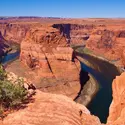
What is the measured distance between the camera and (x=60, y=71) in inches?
2299

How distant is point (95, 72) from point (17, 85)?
196 ft

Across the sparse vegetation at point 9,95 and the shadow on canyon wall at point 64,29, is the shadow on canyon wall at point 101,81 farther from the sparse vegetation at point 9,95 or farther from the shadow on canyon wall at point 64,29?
the sparse vegetation at point 9,95

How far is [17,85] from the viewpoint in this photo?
46.8ft

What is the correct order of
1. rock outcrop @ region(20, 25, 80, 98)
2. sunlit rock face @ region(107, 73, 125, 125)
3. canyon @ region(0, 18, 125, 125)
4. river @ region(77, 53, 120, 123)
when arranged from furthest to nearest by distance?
rock outcrop @ region(20, 25, 80, 98), river @ region(77, 53, 120, 123), sunlit rock face @ region(107, 73, 125, 125), canyon @ region(0, 18, 125, 125)

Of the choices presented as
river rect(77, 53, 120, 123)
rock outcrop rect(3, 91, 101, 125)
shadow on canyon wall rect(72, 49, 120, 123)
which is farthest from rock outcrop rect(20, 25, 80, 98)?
rock outcrop rect(3, 91, 101, 125)

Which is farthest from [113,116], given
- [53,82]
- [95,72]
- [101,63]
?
[101,63]

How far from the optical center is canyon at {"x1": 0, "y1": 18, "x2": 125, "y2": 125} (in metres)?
12.6

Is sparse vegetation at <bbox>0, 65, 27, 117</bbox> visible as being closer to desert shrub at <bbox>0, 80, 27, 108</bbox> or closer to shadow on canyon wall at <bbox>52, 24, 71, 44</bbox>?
desert shrub at <bbox>0, 80, 27, 108</bbox>

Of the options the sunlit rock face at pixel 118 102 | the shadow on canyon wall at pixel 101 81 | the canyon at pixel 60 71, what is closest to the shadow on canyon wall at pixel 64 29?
the canyon at pixel 60 71

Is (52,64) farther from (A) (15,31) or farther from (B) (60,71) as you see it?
(A) (15,31)

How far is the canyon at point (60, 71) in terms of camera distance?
41.4 ft

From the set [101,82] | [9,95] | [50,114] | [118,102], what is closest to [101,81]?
[101,82]

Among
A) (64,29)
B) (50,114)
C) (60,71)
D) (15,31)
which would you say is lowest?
(15,31)

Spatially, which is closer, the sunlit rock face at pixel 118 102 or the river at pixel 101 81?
the sunlit rock face at pixel 118 102
